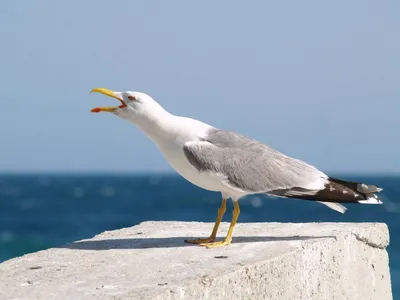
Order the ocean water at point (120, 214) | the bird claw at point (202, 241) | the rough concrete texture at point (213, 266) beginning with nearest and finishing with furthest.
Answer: the rough concrete texture at point (213, 266)
the bird claw at point (202, 241)
the ocean water at point (120, 214)

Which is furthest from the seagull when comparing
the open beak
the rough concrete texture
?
the rough concrete texture

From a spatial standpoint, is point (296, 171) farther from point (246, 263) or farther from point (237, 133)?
point (246, 263)

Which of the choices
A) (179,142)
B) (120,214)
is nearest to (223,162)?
(179,142)

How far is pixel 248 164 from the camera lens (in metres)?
5.14

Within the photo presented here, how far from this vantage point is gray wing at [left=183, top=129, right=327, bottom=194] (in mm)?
5035

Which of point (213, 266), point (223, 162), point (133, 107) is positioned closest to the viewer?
point (213, 266)

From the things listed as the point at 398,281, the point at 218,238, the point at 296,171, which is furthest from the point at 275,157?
the point at 398,281

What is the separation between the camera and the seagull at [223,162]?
5.05 meters

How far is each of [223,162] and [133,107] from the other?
0.67 meters

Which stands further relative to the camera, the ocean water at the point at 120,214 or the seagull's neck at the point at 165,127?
the ocean water at the point at 120,214

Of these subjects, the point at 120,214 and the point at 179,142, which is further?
the point at 120,214

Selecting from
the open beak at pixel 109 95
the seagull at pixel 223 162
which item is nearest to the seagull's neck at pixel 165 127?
the seagull at pixel 223 162

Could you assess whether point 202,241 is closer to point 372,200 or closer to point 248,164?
point 248,164

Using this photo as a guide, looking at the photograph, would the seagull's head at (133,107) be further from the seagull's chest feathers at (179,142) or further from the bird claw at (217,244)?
the bird claw at (217,244)
